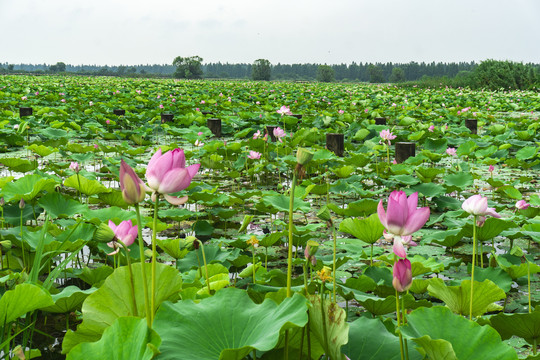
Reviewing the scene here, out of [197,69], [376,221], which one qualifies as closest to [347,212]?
[376,221]

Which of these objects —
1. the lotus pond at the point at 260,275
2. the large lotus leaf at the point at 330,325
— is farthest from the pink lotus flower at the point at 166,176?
the large lotus leaf at the point at 330,325

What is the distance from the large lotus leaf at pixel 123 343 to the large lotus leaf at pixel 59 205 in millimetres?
1401

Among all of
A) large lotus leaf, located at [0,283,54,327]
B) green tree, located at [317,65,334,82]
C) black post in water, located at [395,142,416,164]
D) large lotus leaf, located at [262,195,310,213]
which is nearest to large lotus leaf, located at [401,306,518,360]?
large lotus leaf, located at [0,283,54,327]

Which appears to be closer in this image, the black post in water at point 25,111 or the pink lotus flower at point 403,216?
the pink lotus flower at point 403,216

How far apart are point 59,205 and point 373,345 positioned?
161cm

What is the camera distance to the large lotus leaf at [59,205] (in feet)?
6.54

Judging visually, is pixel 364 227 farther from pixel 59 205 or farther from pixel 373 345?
pixel 59 205

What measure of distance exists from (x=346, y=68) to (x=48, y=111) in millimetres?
82194

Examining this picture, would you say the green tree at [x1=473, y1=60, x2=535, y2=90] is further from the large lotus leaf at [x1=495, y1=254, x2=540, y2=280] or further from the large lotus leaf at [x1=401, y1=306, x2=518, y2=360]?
the large lotus leaf at [x1=401, y1=306, x2=518, y2=360]

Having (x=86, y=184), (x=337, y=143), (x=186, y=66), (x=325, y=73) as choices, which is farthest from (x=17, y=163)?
(x=325, y=73)

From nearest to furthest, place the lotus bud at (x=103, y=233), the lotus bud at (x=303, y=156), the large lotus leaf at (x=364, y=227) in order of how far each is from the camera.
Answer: the lotus bud at (x=303, y=156) → the lotus bud at (x=103, y=233) → the large lotus leaf at (x=364, y=227)

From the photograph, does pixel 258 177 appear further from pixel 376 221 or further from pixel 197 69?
pixel 197 69

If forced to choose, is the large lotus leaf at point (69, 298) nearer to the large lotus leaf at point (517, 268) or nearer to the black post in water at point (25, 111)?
the large lotus leaf at point (517, 268)

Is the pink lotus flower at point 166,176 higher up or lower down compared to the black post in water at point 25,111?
higher up
